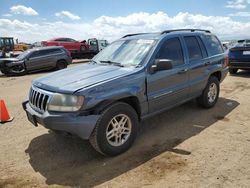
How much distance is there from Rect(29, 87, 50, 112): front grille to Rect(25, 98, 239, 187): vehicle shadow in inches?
31.6

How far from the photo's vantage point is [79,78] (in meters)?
4.30

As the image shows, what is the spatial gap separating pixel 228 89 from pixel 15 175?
7.10 meters

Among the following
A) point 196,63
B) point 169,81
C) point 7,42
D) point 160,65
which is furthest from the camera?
point 7,42

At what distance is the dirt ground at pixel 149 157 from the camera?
3.63 metres

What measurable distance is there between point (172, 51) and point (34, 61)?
12643mm

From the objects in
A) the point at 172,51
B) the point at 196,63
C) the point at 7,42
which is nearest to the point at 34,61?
the point at 196,63

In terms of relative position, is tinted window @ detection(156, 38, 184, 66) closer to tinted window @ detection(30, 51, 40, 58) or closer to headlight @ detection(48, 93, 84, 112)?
headlight @ detection(48, 93, 84, 112)

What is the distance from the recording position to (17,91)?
34.3 feet

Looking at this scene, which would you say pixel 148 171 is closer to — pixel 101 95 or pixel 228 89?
pixel 101 95

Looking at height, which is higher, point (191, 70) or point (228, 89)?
point (191, 70)

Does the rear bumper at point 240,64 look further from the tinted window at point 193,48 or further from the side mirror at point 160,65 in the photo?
the side mirror at point 160,65

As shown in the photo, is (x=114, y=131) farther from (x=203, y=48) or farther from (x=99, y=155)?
(x=203, y=48)

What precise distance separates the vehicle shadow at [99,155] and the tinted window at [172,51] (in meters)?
1.30

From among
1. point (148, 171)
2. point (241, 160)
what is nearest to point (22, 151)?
point (148, 171)
